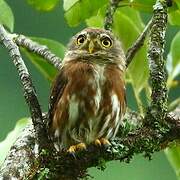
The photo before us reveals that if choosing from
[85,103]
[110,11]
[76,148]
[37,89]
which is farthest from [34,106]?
[37,89]

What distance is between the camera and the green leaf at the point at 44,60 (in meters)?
4.82

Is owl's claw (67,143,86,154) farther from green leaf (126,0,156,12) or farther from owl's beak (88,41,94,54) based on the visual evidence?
green leaf (126,0,156,12)

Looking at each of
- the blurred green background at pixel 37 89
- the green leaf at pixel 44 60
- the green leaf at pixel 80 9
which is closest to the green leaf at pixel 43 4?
the green leaf at pixel 80 9

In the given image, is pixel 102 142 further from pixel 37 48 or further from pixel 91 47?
pixel 37 48

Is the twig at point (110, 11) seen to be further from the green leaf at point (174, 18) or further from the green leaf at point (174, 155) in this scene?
the green leaf at point (174, 155)

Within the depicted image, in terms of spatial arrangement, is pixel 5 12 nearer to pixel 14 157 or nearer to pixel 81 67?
pixel 81 67

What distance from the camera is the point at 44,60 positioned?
4809mm

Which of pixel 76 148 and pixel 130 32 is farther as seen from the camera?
pixel 130 32

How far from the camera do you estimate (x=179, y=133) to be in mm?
4074

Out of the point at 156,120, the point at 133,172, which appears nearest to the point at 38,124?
the point at 156,120

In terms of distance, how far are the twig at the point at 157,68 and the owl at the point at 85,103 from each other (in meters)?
0.42

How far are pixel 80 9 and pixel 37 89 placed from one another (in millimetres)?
7014

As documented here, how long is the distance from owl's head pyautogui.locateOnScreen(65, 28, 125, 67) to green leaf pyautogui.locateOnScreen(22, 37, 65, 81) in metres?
0.13

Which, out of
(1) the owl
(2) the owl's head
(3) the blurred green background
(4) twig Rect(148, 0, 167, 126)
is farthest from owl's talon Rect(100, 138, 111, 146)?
(3) the blurred green background
